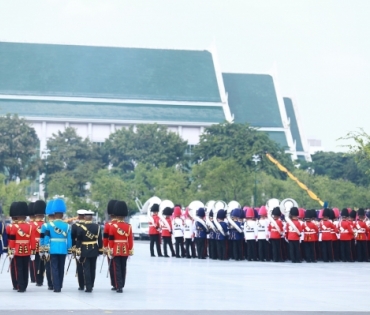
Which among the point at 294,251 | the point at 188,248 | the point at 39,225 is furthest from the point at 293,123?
the point at 39,225

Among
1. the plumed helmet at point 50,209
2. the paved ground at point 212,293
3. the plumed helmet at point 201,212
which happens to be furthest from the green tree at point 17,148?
the plumed helmet at point 50,209

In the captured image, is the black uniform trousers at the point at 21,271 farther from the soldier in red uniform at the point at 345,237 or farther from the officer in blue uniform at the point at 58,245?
the soldier in red uniform at the point at 345,237

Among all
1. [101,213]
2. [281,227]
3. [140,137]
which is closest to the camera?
[281,227]

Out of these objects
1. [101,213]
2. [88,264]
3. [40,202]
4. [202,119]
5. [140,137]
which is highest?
[202,119]

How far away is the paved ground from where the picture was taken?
55.6 ft

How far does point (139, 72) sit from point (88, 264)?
95.2 metres

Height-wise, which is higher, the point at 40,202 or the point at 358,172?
the point at 358,172

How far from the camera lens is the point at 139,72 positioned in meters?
114

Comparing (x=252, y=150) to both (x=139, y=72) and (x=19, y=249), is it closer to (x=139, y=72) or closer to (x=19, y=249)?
(x=139, y=72)

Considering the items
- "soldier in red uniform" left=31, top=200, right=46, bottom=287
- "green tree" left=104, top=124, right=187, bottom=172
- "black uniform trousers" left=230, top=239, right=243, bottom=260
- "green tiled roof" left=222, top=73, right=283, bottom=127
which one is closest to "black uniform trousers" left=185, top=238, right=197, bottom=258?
"black uniform trousers" left=230, top=239, right=243, bottom=260

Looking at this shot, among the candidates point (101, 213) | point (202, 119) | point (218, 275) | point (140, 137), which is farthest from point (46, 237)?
point (202, 119)

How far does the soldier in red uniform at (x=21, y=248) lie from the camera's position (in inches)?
776

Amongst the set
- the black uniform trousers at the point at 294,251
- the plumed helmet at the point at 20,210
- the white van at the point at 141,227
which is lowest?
the plumed helmet at the point at 20,210

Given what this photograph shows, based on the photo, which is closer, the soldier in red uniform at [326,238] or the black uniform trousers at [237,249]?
the soldier in red uniform at [326,238]
